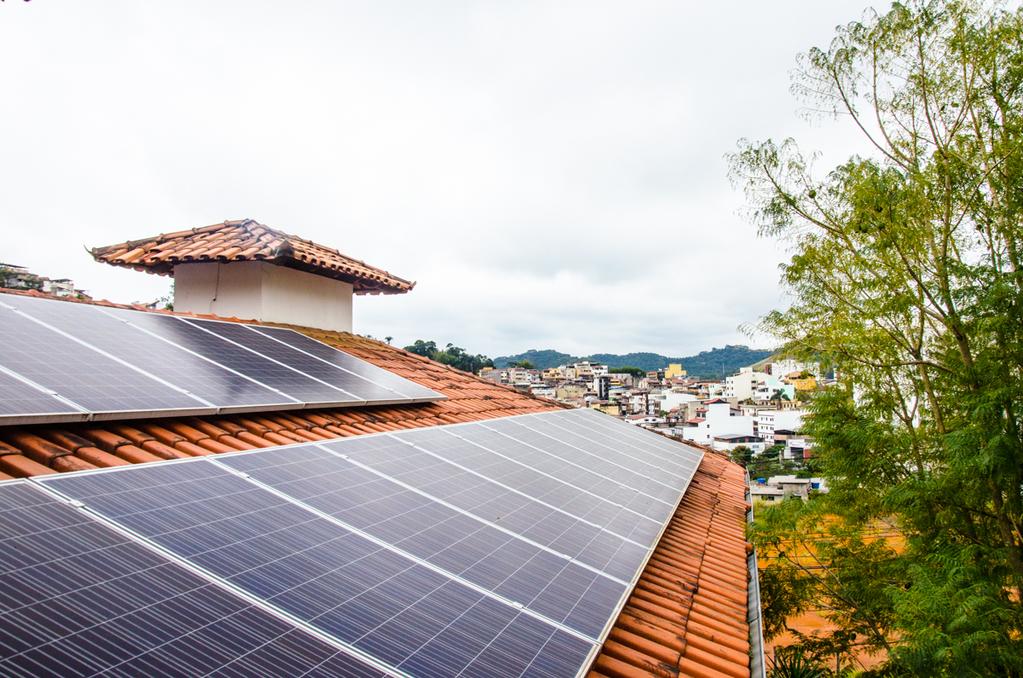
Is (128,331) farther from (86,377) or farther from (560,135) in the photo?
(560,135)

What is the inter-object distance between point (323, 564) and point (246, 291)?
34.5 feet

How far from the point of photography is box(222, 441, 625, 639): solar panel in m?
3.69

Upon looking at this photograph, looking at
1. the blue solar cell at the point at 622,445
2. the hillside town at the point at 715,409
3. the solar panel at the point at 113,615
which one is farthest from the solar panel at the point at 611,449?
the solar panel at the point at 113,615

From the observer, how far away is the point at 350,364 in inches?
397

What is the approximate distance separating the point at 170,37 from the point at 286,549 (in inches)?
637

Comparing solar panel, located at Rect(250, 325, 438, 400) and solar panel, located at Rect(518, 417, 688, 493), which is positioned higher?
solar panel, located at Rect(250, 325, 438, 400)

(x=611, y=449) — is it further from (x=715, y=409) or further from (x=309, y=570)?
(x=715, y=409)

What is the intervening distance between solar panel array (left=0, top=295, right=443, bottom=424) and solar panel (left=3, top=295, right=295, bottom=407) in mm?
12

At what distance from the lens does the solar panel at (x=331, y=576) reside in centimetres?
274

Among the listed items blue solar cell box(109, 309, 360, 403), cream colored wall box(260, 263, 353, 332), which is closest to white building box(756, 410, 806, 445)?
cream colored wall box(260, 263, 353, 332)

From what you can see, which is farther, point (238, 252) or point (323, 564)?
point (238, 252)

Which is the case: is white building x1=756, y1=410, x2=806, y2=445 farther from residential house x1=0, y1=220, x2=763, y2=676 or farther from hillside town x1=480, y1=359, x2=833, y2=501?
residential house x1=0, y1=220, x2=763, y2=676

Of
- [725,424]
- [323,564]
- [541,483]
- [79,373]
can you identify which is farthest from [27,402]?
[725,424]

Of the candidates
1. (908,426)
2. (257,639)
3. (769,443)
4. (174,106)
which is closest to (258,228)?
(174,106)
